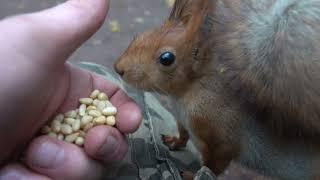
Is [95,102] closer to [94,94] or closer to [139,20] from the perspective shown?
[94,94]

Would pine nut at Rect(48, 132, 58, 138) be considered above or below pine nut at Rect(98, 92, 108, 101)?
below

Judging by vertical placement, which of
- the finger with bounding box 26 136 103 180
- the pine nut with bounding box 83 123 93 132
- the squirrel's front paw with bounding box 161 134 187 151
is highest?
the pine nut with bounding box 83 123 93 132

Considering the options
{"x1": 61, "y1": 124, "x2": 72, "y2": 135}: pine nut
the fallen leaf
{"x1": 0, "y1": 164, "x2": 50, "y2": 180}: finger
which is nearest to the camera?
{"x1": 0, "y1": 164, "x2": 50, "y2": 180}: finger

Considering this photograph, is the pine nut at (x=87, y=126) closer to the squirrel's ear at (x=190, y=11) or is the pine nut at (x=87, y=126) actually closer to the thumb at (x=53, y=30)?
the thumb at (x=53, y=30)

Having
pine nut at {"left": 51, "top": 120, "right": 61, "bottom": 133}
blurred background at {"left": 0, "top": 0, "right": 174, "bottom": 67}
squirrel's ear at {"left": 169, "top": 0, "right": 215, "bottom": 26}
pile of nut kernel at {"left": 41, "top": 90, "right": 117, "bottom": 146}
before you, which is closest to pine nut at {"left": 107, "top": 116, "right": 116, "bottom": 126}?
pile of nut kernel at {"left": 41, "top": 90, "right": 117, "bottom": 146}

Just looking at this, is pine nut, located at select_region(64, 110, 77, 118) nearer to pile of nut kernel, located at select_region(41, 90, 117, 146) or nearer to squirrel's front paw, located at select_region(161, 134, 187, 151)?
pile of nut kernel, located at select_region(41, 90, 117, 146)

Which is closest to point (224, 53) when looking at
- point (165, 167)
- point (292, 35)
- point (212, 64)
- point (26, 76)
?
point (212, 64)

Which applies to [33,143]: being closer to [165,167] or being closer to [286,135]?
[165,167]
